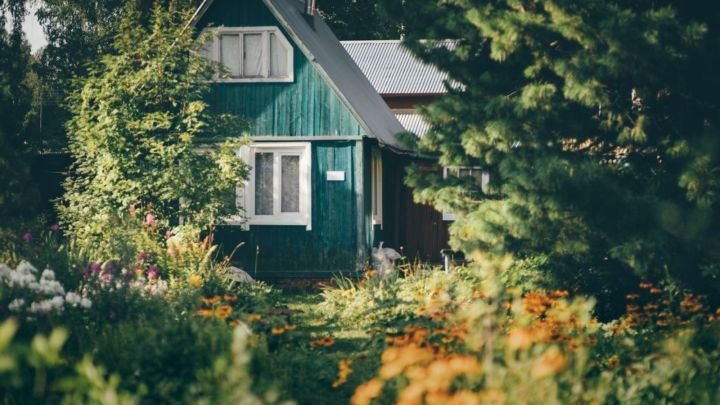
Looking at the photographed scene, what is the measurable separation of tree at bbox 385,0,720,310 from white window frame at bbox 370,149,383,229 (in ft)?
25.8

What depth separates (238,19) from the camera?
55.1 ft

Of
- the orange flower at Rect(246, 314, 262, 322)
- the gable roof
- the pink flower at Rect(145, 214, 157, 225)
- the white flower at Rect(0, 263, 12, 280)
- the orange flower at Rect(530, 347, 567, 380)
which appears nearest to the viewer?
the orange flower at Rect(530, 347, 567, 380)

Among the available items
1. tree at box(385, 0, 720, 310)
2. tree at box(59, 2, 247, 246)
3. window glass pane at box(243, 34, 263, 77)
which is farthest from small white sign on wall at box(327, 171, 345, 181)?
tree at box(385, 0, 720, 310)

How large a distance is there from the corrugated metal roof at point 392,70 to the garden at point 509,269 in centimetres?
1609

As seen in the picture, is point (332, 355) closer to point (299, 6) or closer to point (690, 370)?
point (690, 370)

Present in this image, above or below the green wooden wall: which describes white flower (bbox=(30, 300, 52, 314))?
below

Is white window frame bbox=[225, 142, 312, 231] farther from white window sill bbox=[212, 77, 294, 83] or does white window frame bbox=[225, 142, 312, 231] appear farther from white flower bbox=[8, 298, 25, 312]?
white flower bbox=[8, 298, 25, 312]

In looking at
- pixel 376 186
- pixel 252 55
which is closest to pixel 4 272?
pixel 252 55

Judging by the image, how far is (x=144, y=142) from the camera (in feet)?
48.3

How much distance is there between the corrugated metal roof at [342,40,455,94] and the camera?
2908cm

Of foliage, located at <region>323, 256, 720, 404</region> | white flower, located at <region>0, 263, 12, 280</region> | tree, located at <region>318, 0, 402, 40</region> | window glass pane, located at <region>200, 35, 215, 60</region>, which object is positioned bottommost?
foliage, located at <region>323, 256, 720, 404</region>

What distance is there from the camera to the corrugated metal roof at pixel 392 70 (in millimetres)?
29078

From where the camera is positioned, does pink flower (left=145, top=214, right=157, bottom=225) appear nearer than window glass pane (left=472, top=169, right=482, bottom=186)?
No

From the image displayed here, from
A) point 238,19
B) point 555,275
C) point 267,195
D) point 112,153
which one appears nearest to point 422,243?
point 267,195
